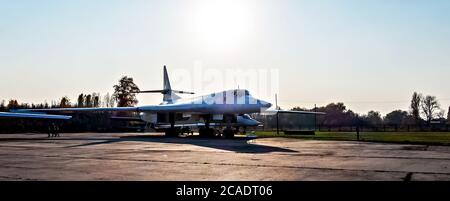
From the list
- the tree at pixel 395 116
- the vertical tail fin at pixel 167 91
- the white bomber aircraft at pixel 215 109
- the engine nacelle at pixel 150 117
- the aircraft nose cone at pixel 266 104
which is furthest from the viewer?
the tree at pixel 395 116

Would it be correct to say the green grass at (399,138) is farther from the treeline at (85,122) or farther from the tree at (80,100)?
the tree at (80,100)

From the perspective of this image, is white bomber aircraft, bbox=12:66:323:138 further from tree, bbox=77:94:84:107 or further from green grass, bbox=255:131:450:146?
tree, bbox=77:94:84:107

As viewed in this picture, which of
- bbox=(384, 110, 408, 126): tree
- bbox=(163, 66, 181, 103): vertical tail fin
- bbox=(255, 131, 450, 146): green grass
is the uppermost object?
bbox=(163, 66, 181, 103): vertical tail fin

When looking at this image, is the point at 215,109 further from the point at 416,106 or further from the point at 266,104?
the point at 416,106

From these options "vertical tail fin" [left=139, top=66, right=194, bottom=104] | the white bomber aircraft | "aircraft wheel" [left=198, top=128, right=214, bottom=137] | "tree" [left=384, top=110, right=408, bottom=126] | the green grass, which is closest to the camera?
the green grass

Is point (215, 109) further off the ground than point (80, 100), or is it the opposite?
point (80, 100)

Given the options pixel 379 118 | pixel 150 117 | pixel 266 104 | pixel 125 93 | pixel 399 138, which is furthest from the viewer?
pixel 379 118

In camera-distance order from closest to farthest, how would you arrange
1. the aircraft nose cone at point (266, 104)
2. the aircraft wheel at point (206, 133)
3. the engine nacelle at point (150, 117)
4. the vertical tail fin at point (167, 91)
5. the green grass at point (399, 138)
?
1. the green grass at point (399, 138)
2. the aircraft nose cone at point (266, 104)
3. the aircraft wheel at point (206, 133)
4. the engine nacelle at point (150, 117)
5. the vertical tail fin at point (167, 91)

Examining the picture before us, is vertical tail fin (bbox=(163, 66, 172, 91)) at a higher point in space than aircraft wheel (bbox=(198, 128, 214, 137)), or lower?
higher

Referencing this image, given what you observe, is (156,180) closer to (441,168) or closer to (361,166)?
(361,166)

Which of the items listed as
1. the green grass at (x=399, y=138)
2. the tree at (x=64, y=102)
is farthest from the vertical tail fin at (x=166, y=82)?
the tree at (x=64, y=102)

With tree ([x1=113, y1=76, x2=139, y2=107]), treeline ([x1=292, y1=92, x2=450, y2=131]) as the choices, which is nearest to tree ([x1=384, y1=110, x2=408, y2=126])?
treeline ([x1=292, y1=92, x2=450, y2=131])

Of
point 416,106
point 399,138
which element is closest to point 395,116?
point 416,106
